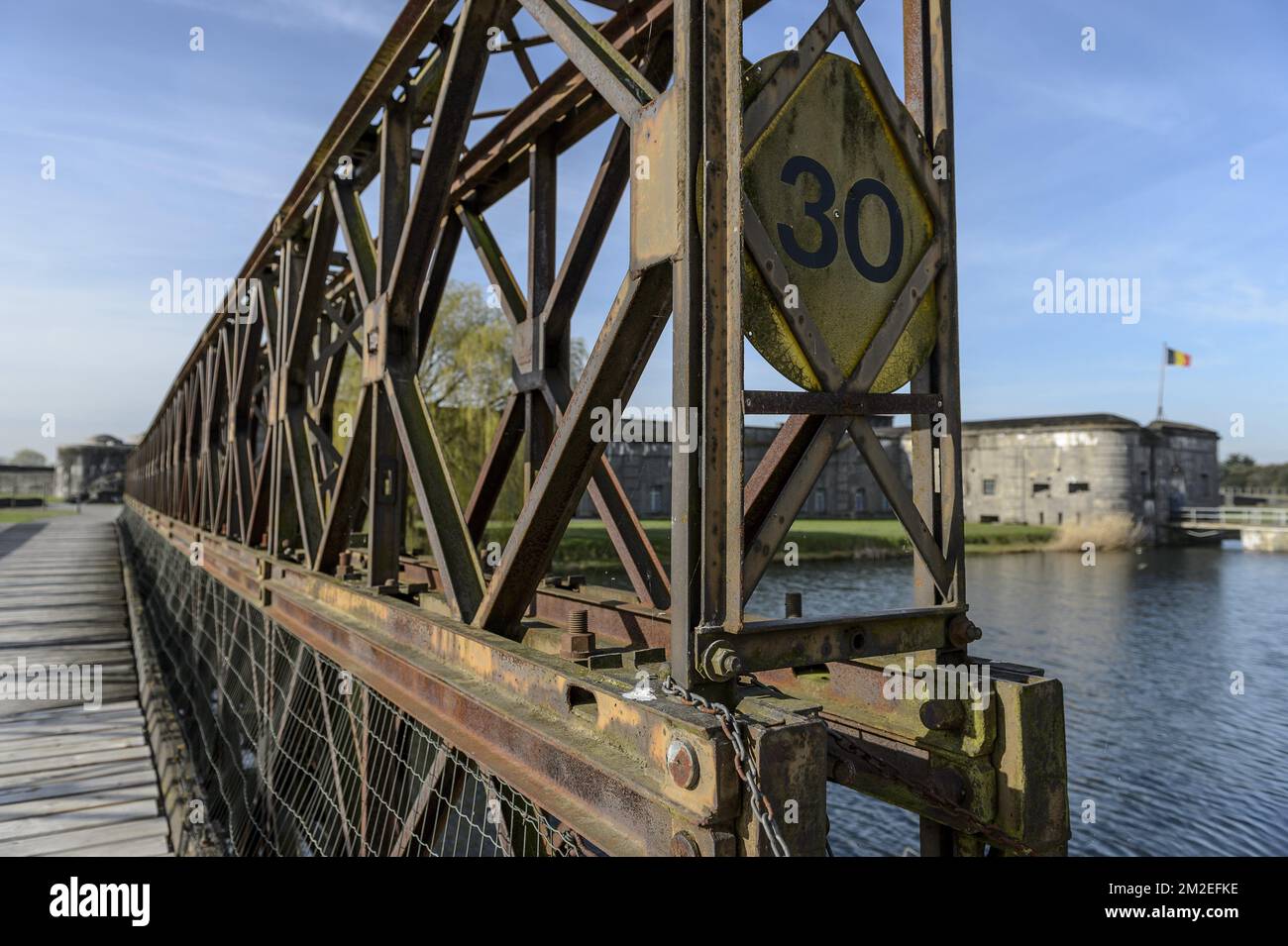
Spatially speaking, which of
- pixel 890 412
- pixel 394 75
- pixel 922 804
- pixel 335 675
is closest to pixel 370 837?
pixel 335 675

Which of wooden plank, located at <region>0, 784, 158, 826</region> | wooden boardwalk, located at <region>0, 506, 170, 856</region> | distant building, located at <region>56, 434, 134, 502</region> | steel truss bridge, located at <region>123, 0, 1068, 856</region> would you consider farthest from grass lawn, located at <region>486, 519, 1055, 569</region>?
distant building, located at <region>56, 434, 134, 502</region>

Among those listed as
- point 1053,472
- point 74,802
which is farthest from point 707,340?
point 1053,472

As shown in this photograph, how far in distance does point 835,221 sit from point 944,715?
5.29 ft

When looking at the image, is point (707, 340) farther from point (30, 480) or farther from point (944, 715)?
point (30, 480)

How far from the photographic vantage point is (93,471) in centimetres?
7106

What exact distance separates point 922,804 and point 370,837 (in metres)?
3.45

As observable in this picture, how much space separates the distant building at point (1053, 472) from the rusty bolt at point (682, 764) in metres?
43.8

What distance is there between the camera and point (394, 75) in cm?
449

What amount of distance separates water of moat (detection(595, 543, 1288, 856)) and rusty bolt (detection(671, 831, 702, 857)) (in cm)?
256

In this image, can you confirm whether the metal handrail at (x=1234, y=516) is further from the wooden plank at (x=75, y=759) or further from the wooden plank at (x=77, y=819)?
the wooden plank at (x=77, y=819)

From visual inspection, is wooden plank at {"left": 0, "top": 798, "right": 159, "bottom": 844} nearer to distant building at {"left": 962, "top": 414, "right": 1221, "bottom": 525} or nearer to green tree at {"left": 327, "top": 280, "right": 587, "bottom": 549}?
green tree at {"left": 327, "top": 280, "right": 587, "bottom": 549}

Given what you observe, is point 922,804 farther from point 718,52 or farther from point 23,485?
point 23,485

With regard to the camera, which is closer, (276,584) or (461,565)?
(461,565)

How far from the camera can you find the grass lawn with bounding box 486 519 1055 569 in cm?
2980
